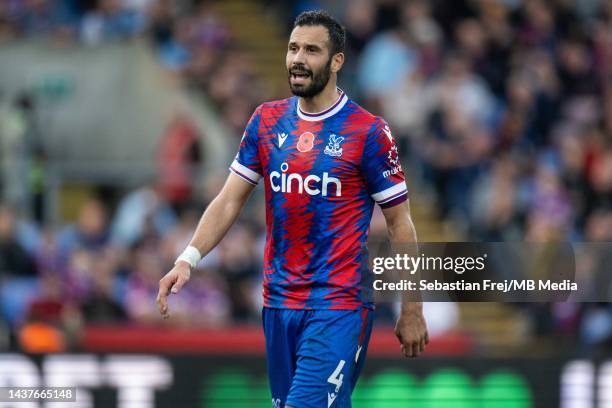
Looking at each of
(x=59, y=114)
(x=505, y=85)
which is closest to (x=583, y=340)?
(x=505, y=85)

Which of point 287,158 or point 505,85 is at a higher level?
point 505,85

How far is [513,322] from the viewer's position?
1548 centimetres

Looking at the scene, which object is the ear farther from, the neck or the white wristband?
the white wristband

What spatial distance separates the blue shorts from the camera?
7.41m

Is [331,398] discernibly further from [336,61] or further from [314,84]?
[336,61]

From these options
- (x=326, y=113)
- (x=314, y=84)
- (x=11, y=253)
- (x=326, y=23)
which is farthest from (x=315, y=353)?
(x=11, y=253)

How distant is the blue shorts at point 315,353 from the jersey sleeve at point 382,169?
0.62 metres

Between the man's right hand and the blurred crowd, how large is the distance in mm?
5150

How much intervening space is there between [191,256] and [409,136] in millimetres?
8812

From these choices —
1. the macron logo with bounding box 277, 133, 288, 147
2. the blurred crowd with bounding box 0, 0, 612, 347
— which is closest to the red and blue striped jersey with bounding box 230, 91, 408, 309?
the macron logo with bounding box 277, 133, 288, 147

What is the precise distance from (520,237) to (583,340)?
170cm

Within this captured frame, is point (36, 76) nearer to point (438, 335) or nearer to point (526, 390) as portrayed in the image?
point (438, 335)

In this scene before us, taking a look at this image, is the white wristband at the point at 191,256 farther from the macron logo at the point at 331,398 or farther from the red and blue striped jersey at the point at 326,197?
the macron logo at the point at 331,398

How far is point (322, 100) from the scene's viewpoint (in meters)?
7.62
